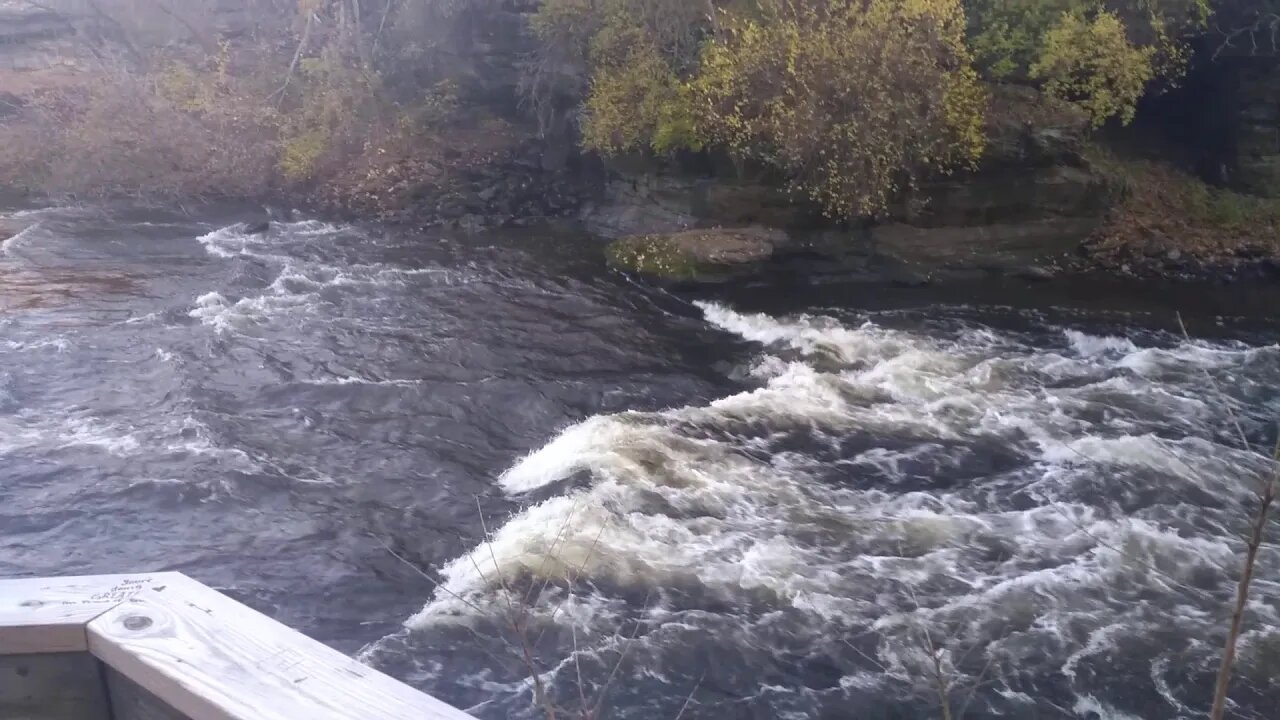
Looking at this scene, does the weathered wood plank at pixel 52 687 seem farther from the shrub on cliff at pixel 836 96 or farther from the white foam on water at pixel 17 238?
the white foam on water at pixel 17 238

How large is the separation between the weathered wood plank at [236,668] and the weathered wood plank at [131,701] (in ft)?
0.20

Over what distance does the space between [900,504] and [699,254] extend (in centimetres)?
817

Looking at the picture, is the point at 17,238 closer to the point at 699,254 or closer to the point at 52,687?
the point at 699,254

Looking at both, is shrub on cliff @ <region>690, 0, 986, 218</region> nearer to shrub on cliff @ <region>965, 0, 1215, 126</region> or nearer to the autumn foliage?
the autumn foliage

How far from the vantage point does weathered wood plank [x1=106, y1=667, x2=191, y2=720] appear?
85.7 inches

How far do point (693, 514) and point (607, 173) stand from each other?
13.5 m

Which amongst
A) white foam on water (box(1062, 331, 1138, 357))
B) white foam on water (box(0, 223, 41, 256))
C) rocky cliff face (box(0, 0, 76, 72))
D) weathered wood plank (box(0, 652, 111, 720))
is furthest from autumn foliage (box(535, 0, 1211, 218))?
rocky cliff face (box(0, 0, 76, 72))

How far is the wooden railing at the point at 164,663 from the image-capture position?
1993mm

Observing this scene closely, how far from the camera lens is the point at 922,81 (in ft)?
52.7

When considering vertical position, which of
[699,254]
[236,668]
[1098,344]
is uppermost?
[236,668]

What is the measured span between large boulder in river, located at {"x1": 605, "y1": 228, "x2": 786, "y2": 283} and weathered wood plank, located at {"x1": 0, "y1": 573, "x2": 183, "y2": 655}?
14.9 meters

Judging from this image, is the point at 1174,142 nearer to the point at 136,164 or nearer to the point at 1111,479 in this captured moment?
the point at 1111,479

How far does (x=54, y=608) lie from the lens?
7.23ft

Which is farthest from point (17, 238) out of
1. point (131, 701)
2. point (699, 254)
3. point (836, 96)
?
point (131, 701)
